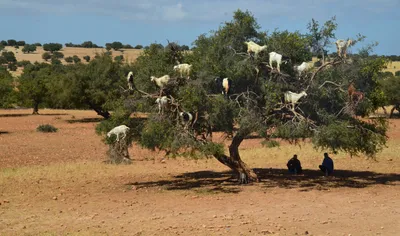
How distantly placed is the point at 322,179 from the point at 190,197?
567 centimetres

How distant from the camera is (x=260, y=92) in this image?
54.3ft

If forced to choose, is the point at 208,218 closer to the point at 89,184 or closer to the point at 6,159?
the point at 89,184

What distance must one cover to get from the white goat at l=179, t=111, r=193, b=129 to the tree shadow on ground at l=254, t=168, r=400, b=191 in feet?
12.1

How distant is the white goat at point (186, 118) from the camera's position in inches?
612

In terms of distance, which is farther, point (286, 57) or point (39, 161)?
point (39, 161)

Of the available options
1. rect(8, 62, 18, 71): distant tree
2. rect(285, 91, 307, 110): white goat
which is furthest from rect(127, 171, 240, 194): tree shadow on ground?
rect(8, 62, 18, 71): distant tree

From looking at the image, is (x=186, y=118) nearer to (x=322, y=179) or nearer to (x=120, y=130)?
(x=120, y=130)

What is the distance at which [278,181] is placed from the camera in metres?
18.4

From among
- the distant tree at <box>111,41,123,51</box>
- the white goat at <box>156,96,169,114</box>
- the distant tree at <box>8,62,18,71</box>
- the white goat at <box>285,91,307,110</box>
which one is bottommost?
the white goat at <box>156,96,169,114</box>

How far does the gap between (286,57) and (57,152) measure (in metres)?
15.0

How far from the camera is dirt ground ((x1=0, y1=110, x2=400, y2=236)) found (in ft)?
40.0

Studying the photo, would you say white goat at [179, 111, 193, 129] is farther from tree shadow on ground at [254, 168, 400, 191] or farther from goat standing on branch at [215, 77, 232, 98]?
tree shadow on ground at [254, 168, 400, 191]

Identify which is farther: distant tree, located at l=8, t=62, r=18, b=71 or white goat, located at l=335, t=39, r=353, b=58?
distant tree, located at l=8, t=62, r=18, b=71

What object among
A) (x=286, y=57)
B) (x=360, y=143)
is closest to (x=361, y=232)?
(x=360, y=143)
